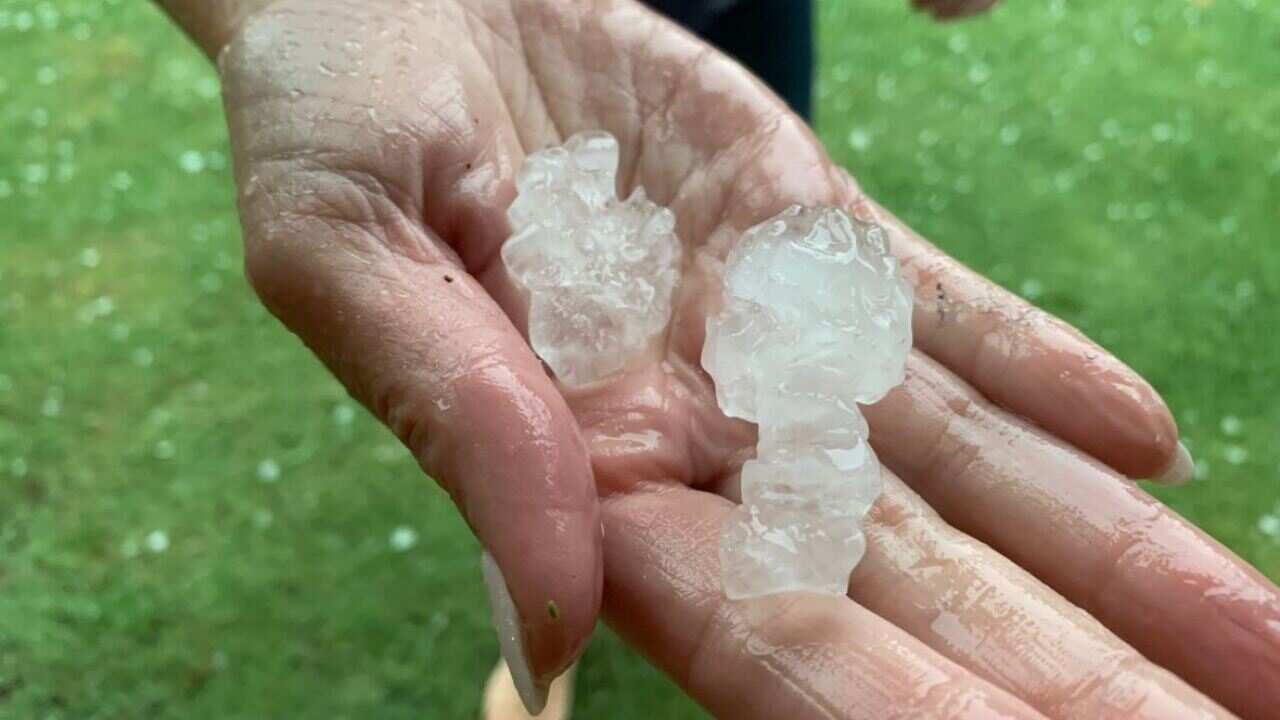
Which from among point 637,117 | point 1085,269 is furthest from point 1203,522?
point 637,117

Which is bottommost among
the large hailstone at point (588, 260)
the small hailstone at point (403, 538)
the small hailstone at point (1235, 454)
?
the small hailstone at point (403, 538)

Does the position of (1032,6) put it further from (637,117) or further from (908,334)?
(908,334)

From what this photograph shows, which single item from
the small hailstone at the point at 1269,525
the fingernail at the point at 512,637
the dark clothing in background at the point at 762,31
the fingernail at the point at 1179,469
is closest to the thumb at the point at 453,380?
the fingernail at the point at 512,637

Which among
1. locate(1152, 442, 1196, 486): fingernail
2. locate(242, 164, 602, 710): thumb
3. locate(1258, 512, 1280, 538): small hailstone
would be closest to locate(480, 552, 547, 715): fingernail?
locate(242, 164, 602, 710): thumb

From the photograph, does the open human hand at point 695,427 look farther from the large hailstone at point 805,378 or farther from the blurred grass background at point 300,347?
the blurred grass background at point 300,347

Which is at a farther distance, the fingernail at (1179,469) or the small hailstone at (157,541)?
the small hailstone at (157,541)

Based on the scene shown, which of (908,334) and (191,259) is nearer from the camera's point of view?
(908,334)

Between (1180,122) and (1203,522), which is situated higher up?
(1180,122)
